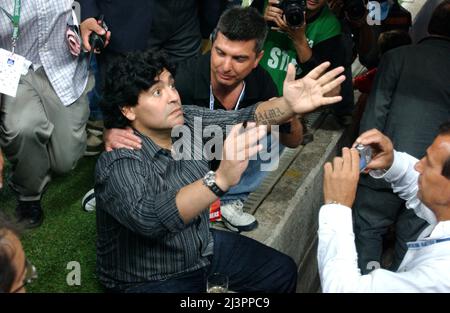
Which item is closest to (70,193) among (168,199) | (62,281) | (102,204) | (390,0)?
(62,281)

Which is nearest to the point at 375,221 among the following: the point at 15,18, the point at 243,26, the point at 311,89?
the point at 311,89

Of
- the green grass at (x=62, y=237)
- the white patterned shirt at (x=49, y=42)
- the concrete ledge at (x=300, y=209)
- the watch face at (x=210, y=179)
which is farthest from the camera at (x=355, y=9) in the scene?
the watch face at (x=210, y=179)

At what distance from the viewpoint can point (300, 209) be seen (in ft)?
10.7

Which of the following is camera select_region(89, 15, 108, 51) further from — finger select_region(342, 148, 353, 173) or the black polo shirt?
finger select_region(342, 148, 353, 173)

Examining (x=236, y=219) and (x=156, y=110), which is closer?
(x=156, y=110)

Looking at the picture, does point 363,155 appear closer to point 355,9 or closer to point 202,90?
point 202,90

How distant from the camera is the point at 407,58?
2943 millimetres

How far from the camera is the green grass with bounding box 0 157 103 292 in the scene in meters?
2.69

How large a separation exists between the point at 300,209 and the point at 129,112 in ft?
4.59

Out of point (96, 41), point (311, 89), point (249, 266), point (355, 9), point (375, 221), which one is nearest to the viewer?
point (311, 89)

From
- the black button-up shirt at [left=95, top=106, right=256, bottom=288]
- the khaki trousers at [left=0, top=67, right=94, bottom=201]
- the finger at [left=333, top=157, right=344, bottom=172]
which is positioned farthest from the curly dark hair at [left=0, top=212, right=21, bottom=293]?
the khaki trousers at [left=0, top=67, right=94, bottom=201]

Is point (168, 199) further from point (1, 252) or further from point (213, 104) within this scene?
→ point (213, 104)

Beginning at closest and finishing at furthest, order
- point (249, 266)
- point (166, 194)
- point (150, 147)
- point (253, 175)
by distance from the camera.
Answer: point (166, 194) < point (150, 147) < point (249, 266) < point (253, 175)

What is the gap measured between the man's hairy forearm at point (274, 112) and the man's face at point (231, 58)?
A: 340 millimetres
